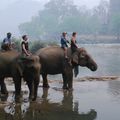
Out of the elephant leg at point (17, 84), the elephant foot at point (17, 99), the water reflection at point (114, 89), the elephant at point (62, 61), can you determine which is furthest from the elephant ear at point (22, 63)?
the water reflection at point (114, 89)

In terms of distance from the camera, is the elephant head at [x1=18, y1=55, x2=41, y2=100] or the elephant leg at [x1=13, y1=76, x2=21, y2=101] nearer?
the elephant head at [x1=18, y1=55, x2=41, y2=100]

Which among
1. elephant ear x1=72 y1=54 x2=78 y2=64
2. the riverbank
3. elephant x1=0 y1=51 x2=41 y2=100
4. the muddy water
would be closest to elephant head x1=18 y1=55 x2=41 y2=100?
elephant x1=0 y1=51 x2=41 y2=100

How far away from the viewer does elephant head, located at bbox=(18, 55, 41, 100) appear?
14445mm

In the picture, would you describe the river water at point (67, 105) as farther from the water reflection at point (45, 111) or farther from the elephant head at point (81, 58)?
the elephant head at point (81, 58)

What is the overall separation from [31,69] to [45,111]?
1773 millimetres

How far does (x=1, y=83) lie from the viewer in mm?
16344

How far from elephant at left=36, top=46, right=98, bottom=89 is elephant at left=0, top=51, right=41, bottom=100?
2684 mm

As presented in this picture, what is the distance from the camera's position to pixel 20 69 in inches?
580

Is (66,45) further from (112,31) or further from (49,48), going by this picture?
(112,31)

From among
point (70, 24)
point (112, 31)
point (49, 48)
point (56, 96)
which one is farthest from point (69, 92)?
point (70, 24)

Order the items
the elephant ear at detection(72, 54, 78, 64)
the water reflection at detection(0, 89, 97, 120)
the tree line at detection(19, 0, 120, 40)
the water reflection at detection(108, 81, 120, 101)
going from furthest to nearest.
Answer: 1. the tree line at detection(19, 0, 120, 40)
2. the elephant ear at detection(72, 54, 78, 64)
3. the water reflection at detection(108, 81, 120, 101)
4. the water reflection at detection(0, 89, 97, 120)

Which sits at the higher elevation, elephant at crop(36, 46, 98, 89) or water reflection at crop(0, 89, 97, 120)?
elephant at crop(36, 46, 98, 89)

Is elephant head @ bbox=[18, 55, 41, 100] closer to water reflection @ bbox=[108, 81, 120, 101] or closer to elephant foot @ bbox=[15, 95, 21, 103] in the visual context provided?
elephant foot @ bbox=[15, 95, 21, 103]

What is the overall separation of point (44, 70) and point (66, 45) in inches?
55.7
